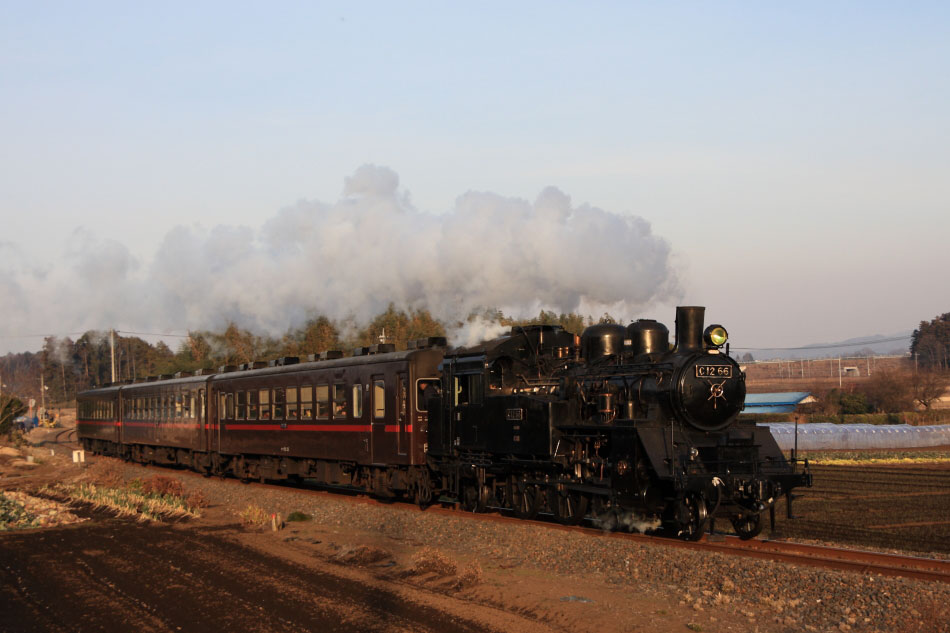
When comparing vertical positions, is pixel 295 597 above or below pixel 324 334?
below

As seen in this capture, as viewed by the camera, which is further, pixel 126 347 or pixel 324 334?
pixel 126 347

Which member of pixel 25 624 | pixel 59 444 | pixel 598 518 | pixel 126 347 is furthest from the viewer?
pixel 126 347

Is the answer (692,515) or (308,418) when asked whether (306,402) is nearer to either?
(308,418)

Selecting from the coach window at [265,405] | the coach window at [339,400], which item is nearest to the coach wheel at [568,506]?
the coach window at [339,400]

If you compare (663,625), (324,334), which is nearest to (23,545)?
(663,625)

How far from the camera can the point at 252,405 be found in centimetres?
2538

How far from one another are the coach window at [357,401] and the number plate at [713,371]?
939 centimetres

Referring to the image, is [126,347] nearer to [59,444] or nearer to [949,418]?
[59,444]

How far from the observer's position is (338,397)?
70.0 feet

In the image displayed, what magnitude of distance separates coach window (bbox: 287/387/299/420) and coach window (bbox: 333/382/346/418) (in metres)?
2.05

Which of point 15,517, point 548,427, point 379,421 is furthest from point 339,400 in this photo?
point 548,427

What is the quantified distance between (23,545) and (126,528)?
81.9 inches

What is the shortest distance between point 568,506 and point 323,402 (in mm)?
8851

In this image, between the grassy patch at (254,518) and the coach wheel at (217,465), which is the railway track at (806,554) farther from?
the coach wheel at (217,465)
